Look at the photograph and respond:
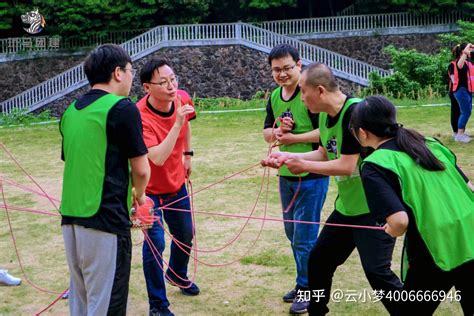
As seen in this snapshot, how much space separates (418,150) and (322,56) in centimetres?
2390

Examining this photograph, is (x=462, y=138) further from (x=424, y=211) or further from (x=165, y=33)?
(x=165, y=33)

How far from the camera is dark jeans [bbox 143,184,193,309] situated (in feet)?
15.8

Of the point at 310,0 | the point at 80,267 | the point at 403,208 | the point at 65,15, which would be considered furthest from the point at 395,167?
the point at 310,0

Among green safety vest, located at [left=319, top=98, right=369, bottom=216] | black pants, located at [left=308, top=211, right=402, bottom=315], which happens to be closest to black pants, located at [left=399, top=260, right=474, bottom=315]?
black pants, located at [left=308, top=211, right=402, bottom=315]

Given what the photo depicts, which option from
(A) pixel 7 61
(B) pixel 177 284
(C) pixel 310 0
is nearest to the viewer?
(B) pixel 177 284

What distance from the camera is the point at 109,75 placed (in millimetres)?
3643

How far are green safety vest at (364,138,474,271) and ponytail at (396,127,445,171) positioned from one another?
0.02 m

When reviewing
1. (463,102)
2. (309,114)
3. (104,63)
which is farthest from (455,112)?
(104,63)

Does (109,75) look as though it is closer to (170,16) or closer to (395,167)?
(395,167)

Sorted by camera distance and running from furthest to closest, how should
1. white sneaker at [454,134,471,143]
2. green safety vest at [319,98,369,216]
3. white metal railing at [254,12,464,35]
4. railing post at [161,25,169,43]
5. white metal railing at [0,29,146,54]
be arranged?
white metal railing at [254,12,464,35] < white metal railing at [0,29,146,54] < railing post at [161,25,169,43] < white sneaker at [454,134,471,143] < green safety vest at [319,98,369,216]

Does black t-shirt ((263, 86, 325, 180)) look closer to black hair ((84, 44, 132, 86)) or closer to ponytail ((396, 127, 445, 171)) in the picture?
ponytail ((396, 127, 445, 171))

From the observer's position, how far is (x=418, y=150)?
3262 millimetres

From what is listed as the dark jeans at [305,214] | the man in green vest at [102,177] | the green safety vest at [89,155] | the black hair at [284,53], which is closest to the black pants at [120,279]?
the man in green vest at [102,177]

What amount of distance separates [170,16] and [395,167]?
27.5m
